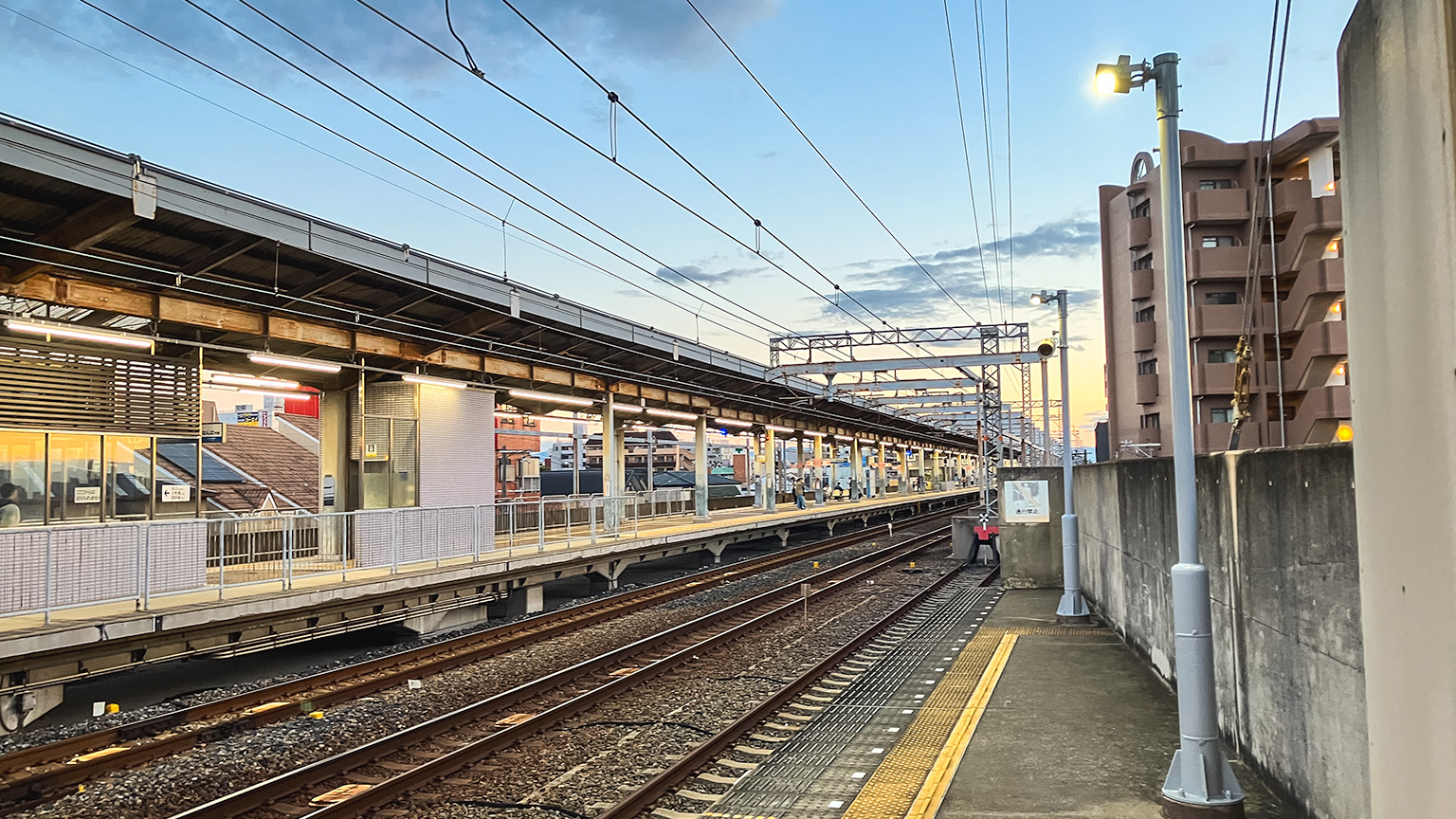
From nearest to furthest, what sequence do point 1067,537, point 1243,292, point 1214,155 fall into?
point 1067,537 < point 1214,155 < point 1243,292

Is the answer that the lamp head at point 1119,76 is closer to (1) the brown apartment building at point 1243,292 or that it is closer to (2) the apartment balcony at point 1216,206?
(1) the brown apartment building at point 1243,292

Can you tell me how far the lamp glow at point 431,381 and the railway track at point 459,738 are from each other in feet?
23.6

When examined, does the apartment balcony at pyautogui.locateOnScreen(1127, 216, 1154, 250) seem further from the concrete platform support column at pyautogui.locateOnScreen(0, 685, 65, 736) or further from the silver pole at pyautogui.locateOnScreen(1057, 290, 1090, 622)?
the concrete platform support column at pyautogui.locateOnScreen(0, 685, 65, 736)

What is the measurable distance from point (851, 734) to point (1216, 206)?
30.8 m

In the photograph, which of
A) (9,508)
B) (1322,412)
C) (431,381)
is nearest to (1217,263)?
(1322,412)

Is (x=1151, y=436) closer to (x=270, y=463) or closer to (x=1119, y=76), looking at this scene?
(x=1119, y=76)

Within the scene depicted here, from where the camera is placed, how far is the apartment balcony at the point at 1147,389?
36562 millimetres

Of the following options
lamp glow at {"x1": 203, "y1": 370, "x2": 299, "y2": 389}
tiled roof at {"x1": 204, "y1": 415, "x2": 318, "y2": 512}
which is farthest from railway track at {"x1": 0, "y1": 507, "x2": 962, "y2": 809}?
tiled roof at {"x1": 204, "y1": 415, "x2": 318, "y2": 512}

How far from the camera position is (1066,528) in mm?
15203

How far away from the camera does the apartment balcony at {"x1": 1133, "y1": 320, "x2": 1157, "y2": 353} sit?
37.0m

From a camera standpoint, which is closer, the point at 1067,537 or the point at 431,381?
the point at 1067,537

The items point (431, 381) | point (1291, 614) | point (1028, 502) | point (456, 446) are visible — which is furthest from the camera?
point (456, 446)

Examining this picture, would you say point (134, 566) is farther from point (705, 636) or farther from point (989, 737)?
point (989, 737)

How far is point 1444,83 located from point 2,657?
11.8 m
